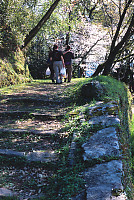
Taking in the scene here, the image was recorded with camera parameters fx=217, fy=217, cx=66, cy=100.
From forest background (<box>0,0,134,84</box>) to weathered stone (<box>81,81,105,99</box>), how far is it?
3984mm

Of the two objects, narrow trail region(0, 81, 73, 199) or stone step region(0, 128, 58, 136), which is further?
stone step region(0, 128, 58, 136)

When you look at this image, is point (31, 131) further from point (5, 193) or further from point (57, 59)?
point (57, 59)

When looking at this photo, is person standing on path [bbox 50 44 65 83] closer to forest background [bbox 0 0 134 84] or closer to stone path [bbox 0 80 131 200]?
forest background [bbox 0 0 134 84]

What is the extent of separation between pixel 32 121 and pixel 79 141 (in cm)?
177

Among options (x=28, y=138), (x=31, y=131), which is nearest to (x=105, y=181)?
(x=28, y=138)

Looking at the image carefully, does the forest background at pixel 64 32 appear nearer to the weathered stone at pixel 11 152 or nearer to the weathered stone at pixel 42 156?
the weathered stone at pixel 11 152

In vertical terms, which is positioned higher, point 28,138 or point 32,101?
point 32,101

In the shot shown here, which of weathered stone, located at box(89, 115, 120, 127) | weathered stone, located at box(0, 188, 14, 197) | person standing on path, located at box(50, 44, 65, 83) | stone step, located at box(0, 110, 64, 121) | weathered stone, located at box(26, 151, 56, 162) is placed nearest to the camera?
weathered stone, located at box(0, 188, 14, 197)

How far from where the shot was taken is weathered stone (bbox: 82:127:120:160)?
3.14 metres

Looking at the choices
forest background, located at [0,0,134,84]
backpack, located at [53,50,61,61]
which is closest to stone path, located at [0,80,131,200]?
backpack, located at [53,50,61,61]

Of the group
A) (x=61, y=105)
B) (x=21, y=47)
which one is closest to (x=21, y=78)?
(x=21, y=47)

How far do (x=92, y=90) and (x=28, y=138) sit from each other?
255cm

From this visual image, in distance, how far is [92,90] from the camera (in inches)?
237

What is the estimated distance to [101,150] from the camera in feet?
10.6
